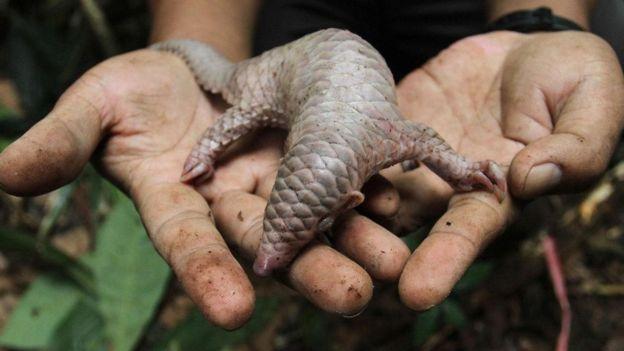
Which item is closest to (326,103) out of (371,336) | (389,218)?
(389,218)

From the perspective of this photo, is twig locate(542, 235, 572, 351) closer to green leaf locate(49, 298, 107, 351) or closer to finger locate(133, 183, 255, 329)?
finger locate(133, 183, 255, 329)

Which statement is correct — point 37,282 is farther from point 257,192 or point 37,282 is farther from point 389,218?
point 389,218

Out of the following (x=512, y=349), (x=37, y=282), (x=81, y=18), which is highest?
(x=81, y=18)

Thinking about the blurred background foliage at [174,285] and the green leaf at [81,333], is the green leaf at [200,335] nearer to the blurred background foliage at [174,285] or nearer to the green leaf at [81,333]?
the blurred background foliage at [174,285]

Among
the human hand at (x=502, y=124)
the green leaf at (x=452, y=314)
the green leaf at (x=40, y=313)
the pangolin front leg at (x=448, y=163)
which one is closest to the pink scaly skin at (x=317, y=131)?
the pangolin front leg at (x=448, y=163)

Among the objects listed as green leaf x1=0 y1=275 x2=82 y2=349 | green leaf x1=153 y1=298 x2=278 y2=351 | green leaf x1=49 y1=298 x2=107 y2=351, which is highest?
green leaf x1=153 y1=298 x2=278 y2=351

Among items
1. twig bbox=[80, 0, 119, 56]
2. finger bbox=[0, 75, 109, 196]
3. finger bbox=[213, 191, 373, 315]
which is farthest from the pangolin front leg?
Answer: twig bbox=[80, 0, 119, 56]
